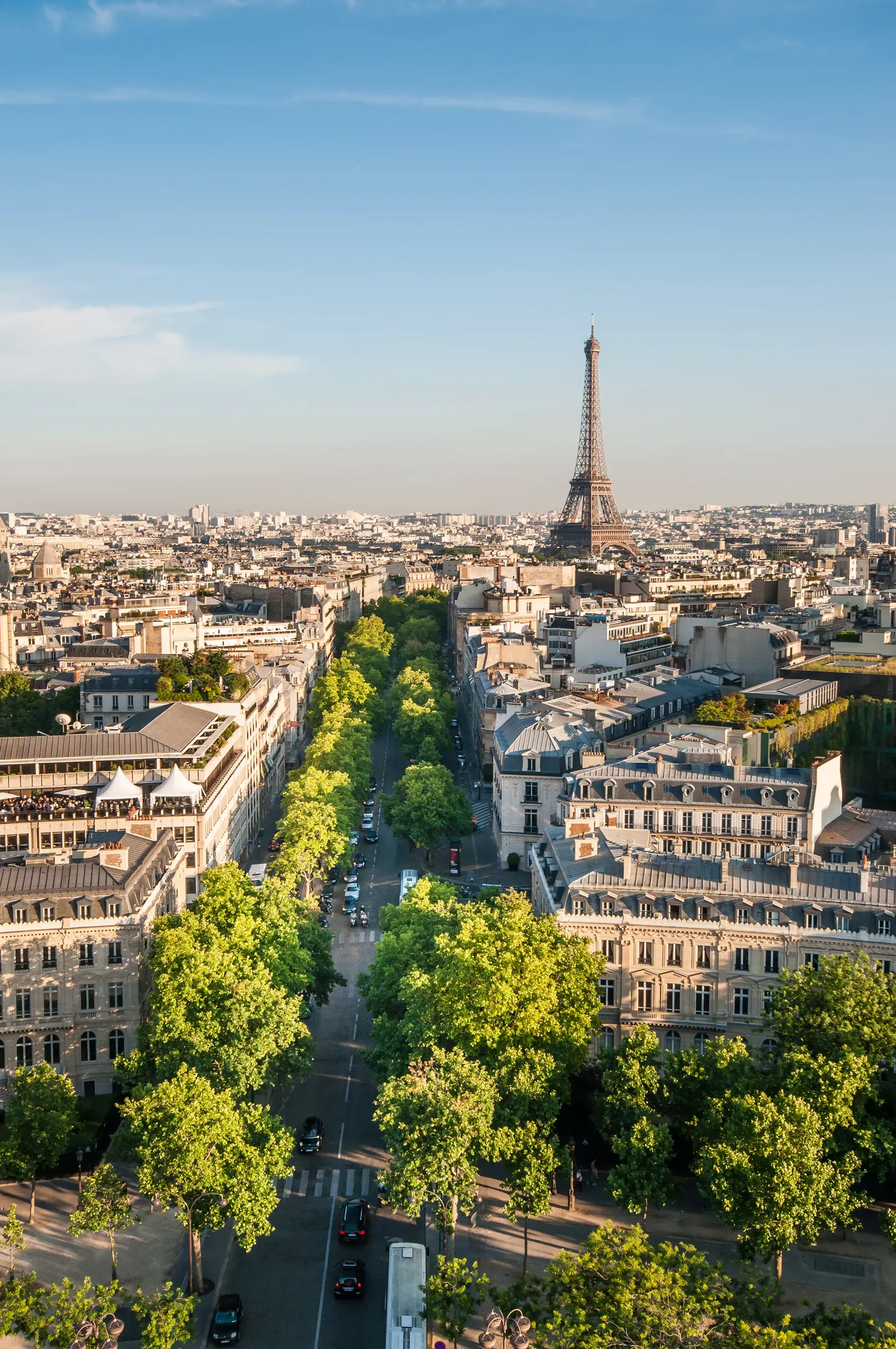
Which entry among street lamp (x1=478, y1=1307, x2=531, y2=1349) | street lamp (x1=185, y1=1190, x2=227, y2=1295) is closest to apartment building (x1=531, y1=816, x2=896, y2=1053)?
street lamp (x1=185, y1=1190, x2=227, y2=1295)

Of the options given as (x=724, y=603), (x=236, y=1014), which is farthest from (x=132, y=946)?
(x=724, y=603)

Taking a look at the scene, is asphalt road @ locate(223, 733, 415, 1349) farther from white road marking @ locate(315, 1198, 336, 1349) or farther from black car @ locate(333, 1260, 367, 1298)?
black car @ locate(333, 1260, 367, 1298)

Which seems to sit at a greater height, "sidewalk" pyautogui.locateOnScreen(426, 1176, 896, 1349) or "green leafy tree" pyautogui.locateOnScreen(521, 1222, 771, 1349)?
"green leafy tree" pyautogui.locateOnScreen(521, 1222, 771, 1349)

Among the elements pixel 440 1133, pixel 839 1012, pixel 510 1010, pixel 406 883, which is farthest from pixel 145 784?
pixel 839 1012

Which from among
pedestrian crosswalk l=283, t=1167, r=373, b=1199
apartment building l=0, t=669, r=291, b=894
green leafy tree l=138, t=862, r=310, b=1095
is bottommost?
pedestrian crosswalk l=283, t=1167, r=373, b=1199

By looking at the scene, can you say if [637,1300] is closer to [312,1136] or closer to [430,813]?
[312,1136]

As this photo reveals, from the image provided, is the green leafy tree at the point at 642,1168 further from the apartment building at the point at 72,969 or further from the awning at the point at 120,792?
the awning at the point at 120,792
